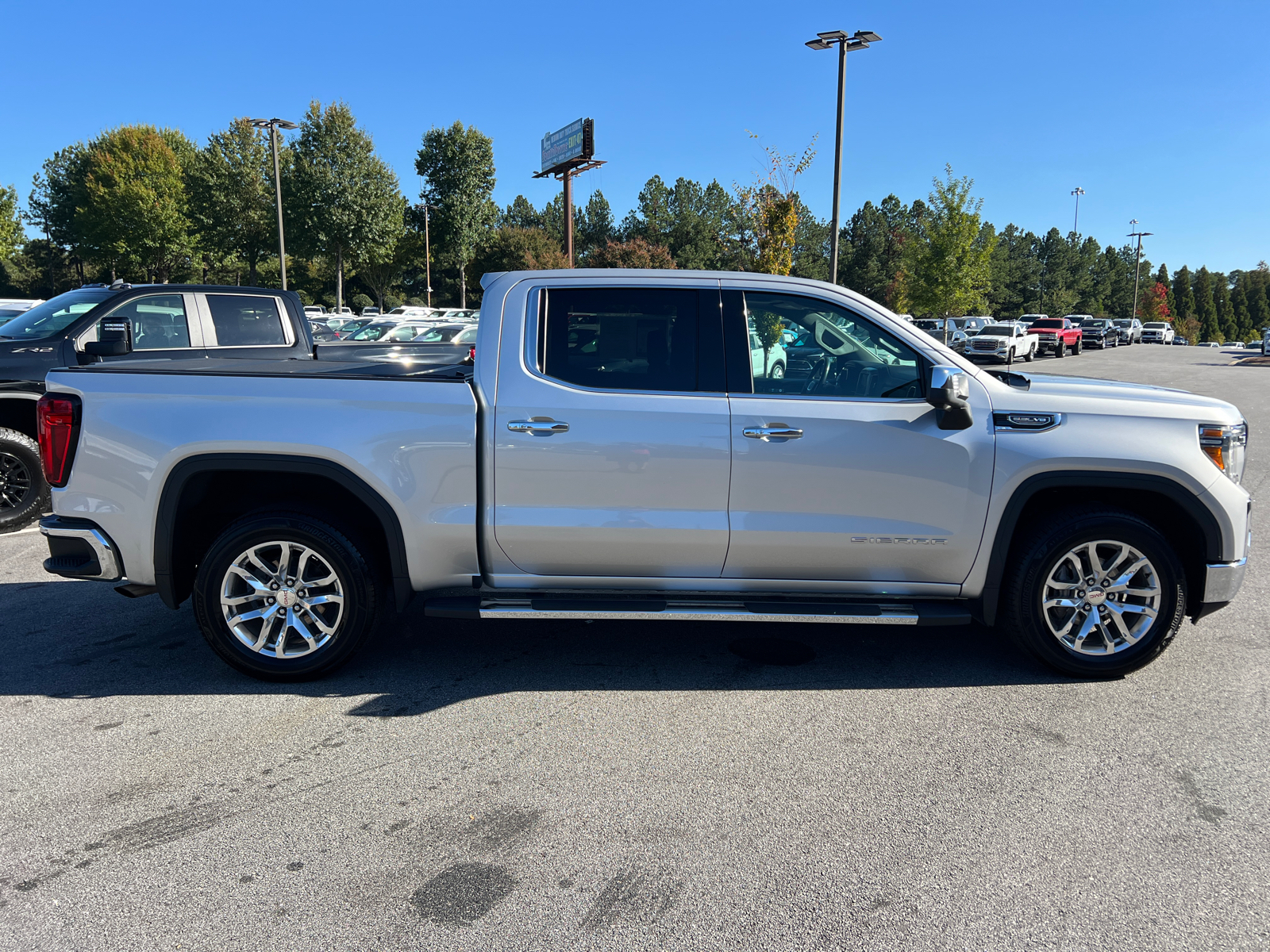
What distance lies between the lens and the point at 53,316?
795cm

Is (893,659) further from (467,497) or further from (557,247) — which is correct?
(557,247)

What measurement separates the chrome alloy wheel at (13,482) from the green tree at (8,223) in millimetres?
47296

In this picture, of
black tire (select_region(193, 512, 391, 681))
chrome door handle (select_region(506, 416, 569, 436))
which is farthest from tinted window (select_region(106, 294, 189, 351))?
chrome door handle (select_region(506, 416, 569, 436))

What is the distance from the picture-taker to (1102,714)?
4020 millimetres

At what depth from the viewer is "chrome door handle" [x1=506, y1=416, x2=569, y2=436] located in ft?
13.4

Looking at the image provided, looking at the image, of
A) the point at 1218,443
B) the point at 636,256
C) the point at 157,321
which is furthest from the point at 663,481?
the point at 636,256

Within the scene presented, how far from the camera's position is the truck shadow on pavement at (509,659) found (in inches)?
169

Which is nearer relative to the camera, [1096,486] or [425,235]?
[1096,486]

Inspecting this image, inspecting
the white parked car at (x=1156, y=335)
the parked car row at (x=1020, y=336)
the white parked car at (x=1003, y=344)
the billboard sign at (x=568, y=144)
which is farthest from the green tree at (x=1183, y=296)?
the billboard sign at (x=568, y=144)

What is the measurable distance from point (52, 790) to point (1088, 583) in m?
4.51

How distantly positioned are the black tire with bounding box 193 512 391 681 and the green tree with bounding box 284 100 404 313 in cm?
4491

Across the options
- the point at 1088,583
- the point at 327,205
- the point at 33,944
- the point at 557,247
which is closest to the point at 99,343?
the point at 33,944

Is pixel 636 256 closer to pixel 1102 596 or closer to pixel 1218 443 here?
pixel 1218 443

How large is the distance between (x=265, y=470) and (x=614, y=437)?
1676mm
